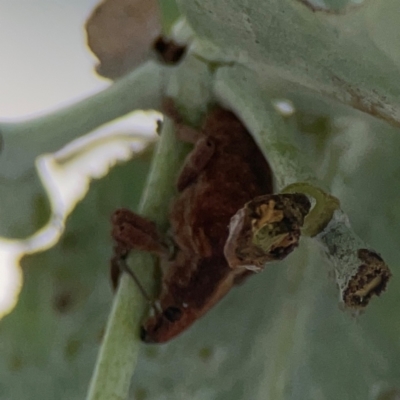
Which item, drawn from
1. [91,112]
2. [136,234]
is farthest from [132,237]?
[91,112]

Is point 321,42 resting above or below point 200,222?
above

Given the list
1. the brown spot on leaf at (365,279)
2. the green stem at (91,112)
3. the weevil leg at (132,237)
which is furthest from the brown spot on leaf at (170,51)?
the brown spot on leaf at (365,279)

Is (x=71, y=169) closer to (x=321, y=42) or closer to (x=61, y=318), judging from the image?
(x=61, y=318)

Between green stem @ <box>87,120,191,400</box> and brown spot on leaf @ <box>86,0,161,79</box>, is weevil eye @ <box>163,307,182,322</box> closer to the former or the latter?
green stem @ <box>87,120,191,400</box>

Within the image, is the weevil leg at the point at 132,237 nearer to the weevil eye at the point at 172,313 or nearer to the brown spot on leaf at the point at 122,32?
the weevil eye at the point at 172,313

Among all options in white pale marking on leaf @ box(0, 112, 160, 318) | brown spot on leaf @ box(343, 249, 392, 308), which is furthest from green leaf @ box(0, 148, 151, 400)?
brown spot on leaf @ box(343, 249, 392, 308)

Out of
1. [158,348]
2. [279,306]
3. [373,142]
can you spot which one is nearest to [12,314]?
[158,348]
